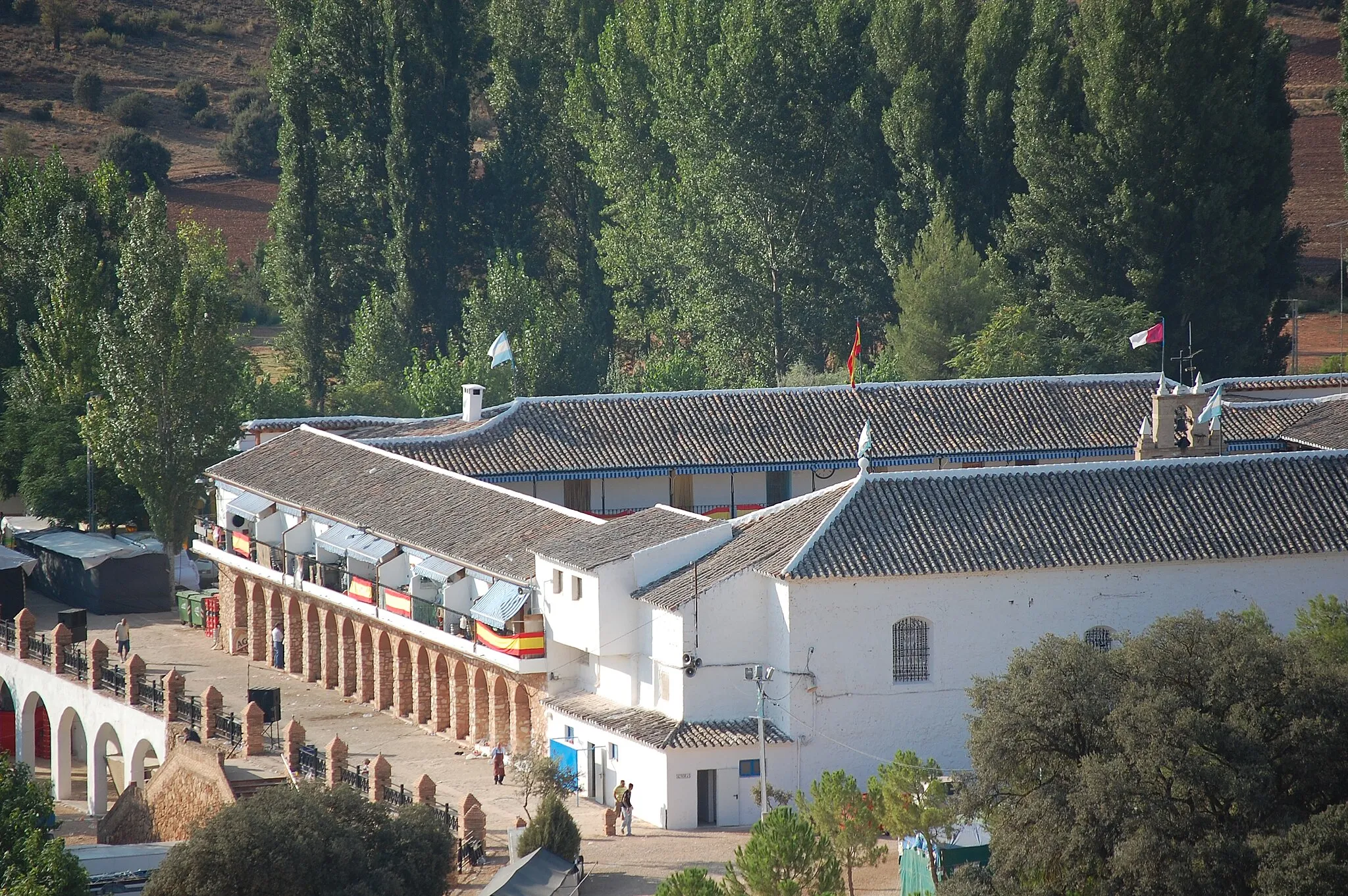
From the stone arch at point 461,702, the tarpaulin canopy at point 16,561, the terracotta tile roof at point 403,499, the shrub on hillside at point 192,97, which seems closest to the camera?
the terracotta tile roof at point 403,499

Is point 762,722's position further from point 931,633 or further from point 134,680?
point 134,680

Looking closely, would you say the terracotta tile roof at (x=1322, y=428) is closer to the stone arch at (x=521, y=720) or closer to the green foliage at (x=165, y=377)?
the stone arch at (x=521, y=720)

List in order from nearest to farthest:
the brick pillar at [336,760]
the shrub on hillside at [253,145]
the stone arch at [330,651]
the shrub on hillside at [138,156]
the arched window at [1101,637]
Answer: the arched window at [1101,637], the brick pillar at [336,760], the stone arch at [330,651], the shrub on hillside at [138,156], the shrub on hillside at [253,145]

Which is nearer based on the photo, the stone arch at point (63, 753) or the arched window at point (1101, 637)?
the arched window at point (1101, 637)

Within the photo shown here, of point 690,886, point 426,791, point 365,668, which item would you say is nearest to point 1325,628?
point 690,886

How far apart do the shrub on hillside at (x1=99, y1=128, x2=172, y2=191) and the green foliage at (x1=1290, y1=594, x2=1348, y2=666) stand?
276ft

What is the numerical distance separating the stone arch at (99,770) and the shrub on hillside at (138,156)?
63.8 metres

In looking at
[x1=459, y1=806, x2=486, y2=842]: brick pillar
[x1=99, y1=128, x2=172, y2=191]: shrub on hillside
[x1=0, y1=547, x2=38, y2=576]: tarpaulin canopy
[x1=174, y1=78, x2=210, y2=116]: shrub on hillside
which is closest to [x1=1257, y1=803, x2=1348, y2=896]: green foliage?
[x1=459, y1=806, x2=486, y2=842]: brick pillar

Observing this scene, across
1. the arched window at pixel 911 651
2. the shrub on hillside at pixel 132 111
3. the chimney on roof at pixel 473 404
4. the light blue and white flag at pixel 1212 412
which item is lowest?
the arched window at pixel 911 651

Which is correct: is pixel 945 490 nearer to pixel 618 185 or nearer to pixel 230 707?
pixel 230 707

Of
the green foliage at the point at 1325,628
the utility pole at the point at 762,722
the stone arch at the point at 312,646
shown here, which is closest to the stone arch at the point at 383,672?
the stone arch at the point at 312,646

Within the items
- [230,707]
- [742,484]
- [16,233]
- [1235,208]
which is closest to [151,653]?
[230,707]

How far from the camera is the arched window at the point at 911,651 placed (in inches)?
1969

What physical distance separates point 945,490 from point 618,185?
45890 millimetres
